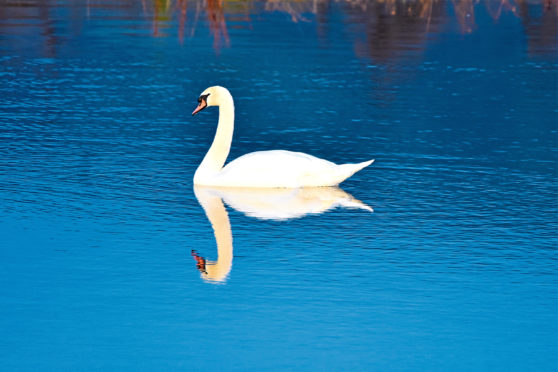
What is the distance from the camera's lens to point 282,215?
11.0 m

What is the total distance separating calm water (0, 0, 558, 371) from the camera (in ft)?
24.6

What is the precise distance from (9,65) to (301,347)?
48.8 ft

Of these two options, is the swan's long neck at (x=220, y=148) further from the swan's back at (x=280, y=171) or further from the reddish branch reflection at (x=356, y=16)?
the reddish branch reflection at (x=356, y=16)

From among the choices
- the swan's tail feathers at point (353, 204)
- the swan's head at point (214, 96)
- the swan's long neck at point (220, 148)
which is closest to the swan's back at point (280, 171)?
the swan's long neck at point (220, 148)

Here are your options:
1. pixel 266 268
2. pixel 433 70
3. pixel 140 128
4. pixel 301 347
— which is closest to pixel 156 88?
pixel 140 128

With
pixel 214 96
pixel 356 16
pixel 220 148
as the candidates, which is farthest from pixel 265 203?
pixel 356 16

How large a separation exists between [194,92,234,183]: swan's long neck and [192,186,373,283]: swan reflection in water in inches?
7.0

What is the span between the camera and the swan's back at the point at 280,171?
39.3ft

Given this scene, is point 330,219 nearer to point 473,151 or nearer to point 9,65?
point 473,151

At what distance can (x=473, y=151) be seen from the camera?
14.2 m

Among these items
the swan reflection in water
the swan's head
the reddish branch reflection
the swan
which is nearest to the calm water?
the swan reflection in water

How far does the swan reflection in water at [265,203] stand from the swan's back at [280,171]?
9cm

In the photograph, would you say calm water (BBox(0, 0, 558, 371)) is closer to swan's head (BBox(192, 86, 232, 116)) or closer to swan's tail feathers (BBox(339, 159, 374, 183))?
swan's tail feathers (BBox(339, 159, 374, 183))

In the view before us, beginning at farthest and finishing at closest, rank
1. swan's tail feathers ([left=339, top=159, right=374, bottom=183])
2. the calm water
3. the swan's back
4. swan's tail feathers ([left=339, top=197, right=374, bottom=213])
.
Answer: swan's tail feathers ([left=339, top=159, right=374, bottom=183]) → the swan's back → swan's tail feathers ([left=339, top=197, right=374, bottom=213]) → the calm water
